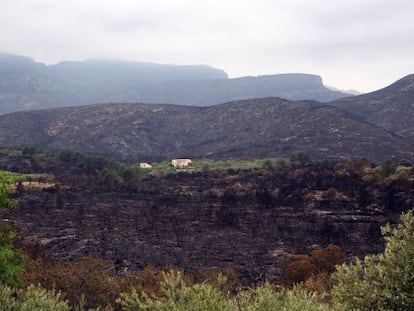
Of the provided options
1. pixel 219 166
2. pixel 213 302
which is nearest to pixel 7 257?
pixel 213 302

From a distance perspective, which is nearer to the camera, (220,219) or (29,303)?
(29,303)

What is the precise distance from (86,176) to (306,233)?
221 feet

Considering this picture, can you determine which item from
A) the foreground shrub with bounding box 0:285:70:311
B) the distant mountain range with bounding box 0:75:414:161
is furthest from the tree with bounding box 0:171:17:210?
the distant mountain range with bounding box 0:75:414:161

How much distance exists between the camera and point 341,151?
142 metres

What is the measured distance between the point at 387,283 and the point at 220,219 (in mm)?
59344

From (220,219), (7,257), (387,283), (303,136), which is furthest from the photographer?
(303,136)

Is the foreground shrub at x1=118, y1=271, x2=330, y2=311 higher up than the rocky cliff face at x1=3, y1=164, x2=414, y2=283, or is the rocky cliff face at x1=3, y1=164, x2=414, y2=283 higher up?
the foreground shrub at x1=118, y1=271, x2=330, y2=311

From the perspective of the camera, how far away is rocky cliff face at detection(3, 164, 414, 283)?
6297cm

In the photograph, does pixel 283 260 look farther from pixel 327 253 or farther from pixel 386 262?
pixel 386 262

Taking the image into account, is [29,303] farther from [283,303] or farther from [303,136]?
[303,136]

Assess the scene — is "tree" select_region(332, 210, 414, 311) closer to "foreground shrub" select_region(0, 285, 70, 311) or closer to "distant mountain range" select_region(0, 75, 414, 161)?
"foreground shrub" select_region(0, 285, 70, 311)

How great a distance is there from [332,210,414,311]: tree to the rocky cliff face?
34710 millimetres

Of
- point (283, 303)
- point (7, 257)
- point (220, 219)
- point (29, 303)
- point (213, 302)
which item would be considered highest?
point (213, 302)

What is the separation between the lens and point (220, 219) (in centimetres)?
7856
